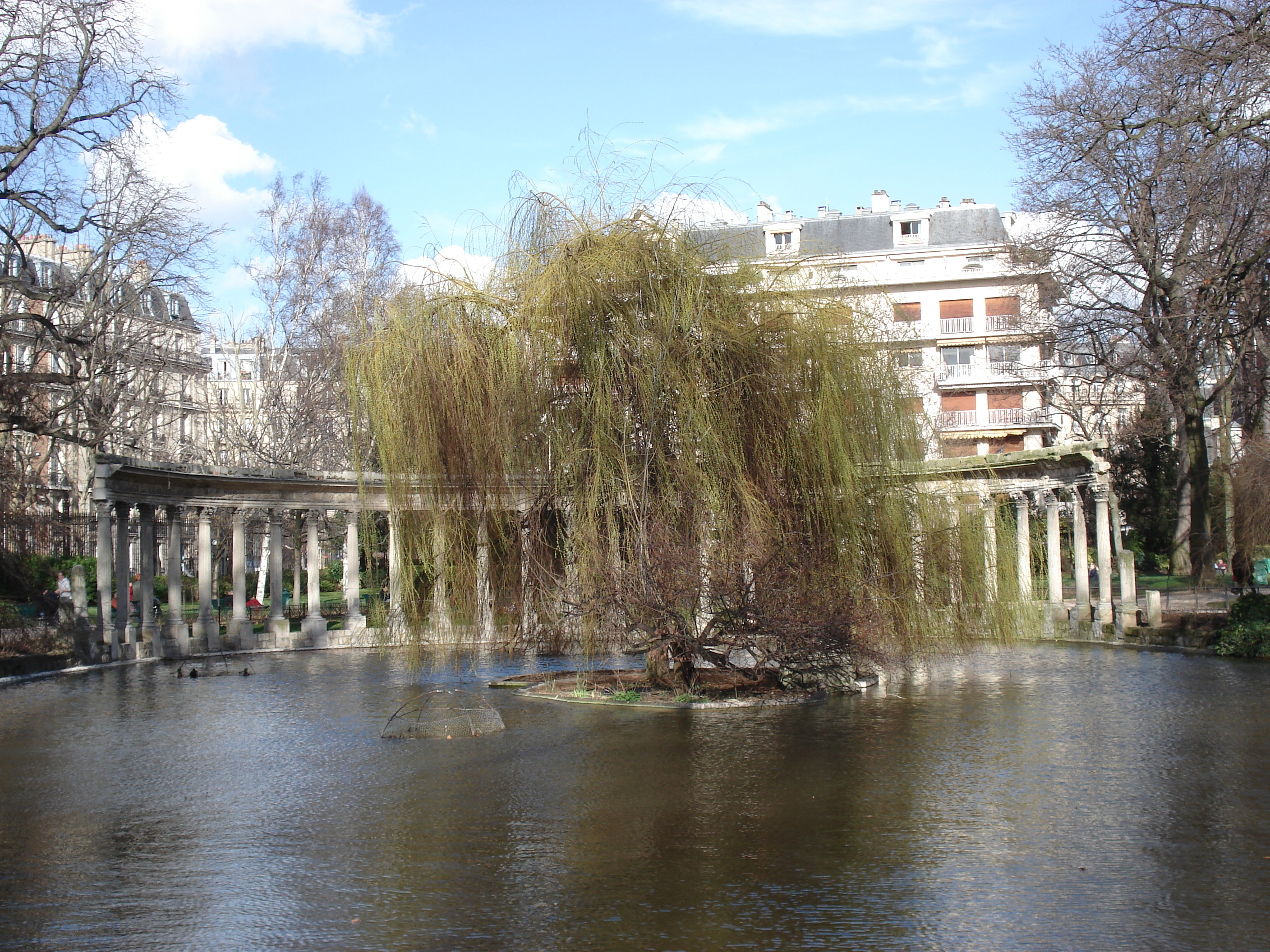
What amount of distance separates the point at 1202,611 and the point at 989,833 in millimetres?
22474

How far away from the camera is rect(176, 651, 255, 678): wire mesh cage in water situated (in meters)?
26.6

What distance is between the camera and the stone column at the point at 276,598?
3519 cm

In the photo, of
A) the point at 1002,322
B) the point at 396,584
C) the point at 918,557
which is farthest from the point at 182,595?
the point at 1002,322

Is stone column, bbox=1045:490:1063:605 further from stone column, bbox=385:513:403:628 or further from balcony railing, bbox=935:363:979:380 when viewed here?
stone column, bbox=385:513:403:628

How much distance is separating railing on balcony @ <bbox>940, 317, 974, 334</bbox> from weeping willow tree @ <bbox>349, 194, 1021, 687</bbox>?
1401 inches

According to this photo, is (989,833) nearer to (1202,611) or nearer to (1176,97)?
(1176,97)

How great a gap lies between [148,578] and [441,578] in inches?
577

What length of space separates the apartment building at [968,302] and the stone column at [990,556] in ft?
45.6

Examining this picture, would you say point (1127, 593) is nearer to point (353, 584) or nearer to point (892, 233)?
point (353, 584)

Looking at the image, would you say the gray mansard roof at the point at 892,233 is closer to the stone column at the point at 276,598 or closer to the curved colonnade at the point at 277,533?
the curved colonnade at the point at 277,533

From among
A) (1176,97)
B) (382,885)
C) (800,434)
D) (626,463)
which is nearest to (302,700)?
(626,463)

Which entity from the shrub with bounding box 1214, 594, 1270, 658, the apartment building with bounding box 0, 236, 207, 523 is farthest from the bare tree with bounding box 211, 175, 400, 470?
the shrub with bounding box 1214, 594, 1270, 658

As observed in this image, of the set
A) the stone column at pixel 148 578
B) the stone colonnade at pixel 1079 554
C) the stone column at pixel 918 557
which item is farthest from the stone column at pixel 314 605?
the stone column at pixel 918 557

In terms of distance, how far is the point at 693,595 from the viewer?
17.2 metres
